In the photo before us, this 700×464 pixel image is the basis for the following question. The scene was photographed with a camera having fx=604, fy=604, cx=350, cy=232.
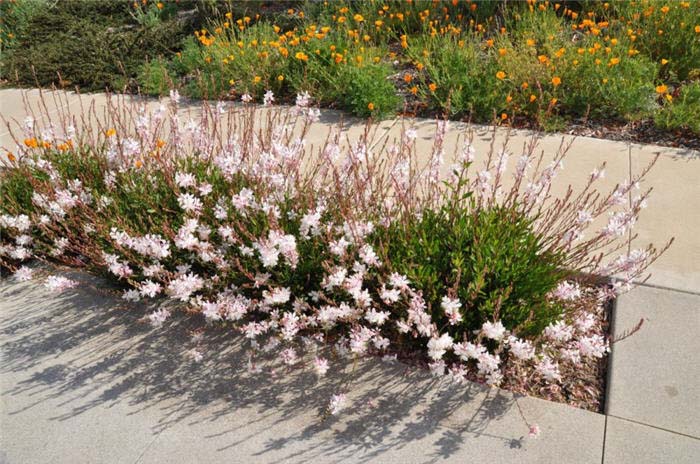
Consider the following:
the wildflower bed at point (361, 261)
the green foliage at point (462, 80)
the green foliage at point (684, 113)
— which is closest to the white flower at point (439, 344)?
the wildflower bed at point (361, 261)

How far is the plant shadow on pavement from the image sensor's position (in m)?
2.62

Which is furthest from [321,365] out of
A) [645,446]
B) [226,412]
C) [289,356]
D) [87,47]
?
[87,47]

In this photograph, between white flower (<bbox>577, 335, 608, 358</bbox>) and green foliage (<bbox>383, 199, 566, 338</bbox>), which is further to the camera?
green foliage (<bbox>383, 199, 566, 338</bbox>)

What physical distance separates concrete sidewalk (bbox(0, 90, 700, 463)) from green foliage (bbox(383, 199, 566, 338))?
14.6 inches

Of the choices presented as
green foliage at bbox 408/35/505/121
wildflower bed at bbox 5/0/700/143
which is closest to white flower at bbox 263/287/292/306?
wildflower bed at bbox 5/0/700/143

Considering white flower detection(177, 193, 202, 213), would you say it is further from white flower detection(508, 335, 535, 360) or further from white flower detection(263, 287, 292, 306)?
white flower detection(508, 335, 535, 360)

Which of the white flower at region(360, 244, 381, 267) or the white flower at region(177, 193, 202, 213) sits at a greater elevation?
the white flower at region(177, 193, 202, 213)

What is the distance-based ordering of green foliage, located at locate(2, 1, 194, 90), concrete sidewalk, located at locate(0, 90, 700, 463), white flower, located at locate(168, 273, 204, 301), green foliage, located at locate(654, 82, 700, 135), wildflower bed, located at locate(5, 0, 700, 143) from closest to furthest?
concrete sidewalk, located at locate(0, 90, 700, 463) → white flower, located at locate(168, 273, 204, 301) → green foliage, located at locate(654, 82, 700, 135) → wildflower bed, located at locate(5, 0, 700, 143) → green foliage, located at locate(2, 1, 194, 90)

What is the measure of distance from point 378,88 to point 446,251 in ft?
8.91

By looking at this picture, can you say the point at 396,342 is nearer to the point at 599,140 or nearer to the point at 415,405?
the point at 415,405

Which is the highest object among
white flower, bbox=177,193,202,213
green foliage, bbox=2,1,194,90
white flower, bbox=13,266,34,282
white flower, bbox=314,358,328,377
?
green foliage, bbox=2,1,194,90

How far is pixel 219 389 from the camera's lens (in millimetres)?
2916

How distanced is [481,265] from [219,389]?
139 centimetres

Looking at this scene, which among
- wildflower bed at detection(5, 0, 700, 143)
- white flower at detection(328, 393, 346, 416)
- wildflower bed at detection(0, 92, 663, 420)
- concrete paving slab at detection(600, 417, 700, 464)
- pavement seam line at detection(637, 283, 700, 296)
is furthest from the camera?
wildflower bed at detection(5, 0, 700, 143)
